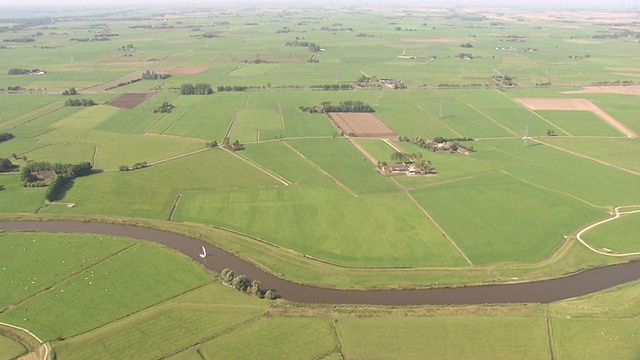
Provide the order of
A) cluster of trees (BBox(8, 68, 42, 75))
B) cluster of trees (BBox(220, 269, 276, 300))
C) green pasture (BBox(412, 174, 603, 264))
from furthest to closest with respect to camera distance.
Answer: cluster of trees (BBox(8, 68, 42, 75)), green pasture (BBox(412, 174, 603, 264)), cluster of trees (BBox(220, 269, 276, 300))

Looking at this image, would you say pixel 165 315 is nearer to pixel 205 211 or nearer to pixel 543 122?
pixel 205 211

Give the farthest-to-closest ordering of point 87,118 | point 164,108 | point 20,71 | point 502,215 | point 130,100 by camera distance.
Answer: point 20,71, point 130,100, point 164,108, point 87,118, point 502,215

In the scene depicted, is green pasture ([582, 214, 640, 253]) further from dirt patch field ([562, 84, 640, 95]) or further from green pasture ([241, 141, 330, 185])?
dirt patch field ([562, 84, 640, 95])

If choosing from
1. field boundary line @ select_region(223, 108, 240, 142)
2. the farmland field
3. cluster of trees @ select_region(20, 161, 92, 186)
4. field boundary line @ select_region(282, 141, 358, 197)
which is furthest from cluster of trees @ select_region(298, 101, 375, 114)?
cluster of trees @ select_region(20, 161, 92, 186)

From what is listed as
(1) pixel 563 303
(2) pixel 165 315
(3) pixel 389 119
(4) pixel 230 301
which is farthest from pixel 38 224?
(3) pixel 389 119

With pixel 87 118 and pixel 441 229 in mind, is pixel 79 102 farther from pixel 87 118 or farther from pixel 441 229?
pixel 441 229

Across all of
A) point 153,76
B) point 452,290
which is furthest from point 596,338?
point 153,76
